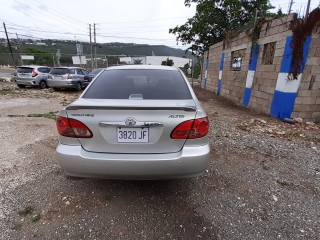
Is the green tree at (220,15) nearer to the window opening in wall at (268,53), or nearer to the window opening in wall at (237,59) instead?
the window opening in wall at (237,59)

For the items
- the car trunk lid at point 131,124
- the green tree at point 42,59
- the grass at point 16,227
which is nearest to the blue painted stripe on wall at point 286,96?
the car trunk lid at point 131,124

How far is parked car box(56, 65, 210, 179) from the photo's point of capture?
6.35 feet

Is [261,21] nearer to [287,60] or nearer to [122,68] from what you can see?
[287,60]

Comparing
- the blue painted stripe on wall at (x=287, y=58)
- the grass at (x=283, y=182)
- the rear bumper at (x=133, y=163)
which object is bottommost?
the grass at (x=283, y=182)

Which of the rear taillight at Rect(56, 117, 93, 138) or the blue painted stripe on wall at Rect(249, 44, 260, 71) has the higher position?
the blue painted stripe on wall at Rect(249, 44, 260, 71)

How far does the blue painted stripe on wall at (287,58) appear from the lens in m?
5.71

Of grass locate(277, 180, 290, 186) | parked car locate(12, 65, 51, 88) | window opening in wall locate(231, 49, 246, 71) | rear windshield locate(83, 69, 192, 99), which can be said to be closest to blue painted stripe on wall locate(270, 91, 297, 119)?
window opening in wall locate(231, 49, 246, 71)

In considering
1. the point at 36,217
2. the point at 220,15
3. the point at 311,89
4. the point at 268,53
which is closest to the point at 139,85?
the point at 36,217

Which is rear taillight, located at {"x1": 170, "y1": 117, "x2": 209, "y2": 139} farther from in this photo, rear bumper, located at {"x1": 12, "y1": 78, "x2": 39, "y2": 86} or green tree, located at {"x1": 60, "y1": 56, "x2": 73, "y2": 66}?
green tree, located at {"x1": 60, "y1": 56, "x2": 73, "y2": 66}

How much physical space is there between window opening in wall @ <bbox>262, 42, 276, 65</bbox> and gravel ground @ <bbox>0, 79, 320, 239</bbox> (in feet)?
13.4

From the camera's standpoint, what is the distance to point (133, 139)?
1.96 meters

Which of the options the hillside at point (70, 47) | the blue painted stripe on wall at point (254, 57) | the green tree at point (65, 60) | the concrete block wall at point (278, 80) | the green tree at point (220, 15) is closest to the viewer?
the concrete block wall at point (278, 80)

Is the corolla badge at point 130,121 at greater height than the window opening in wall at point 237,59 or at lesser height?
lesser

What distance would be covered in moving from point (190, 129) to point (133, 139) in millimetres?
581
